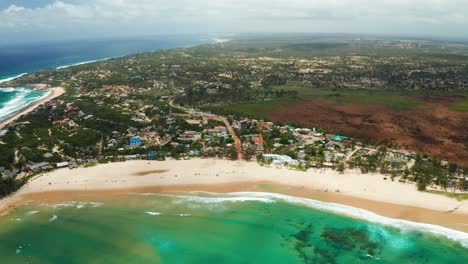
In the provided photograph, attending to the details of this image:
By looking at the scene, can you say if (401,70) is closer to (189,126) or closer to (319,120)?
(319,120)

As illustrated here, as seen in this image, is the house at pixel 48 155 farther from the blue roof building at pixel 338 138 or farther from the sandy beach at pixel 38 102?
the blue roof building at pixel 338 138

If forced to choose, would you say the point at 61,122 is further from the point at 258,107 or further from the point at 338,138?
the point at 338,138

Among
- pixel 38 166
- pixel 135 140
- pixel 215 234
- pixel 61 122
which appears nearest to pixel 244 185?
pixel 215 234

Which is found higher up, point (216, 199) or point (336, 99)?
point (336, 99)

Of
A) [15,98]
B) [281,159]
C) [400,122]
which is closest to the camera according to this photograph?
[281,159]

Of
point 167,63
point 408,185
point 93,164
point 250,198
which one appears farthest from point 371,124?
point 167,63

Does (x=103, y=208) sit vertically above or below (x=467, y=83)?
below
